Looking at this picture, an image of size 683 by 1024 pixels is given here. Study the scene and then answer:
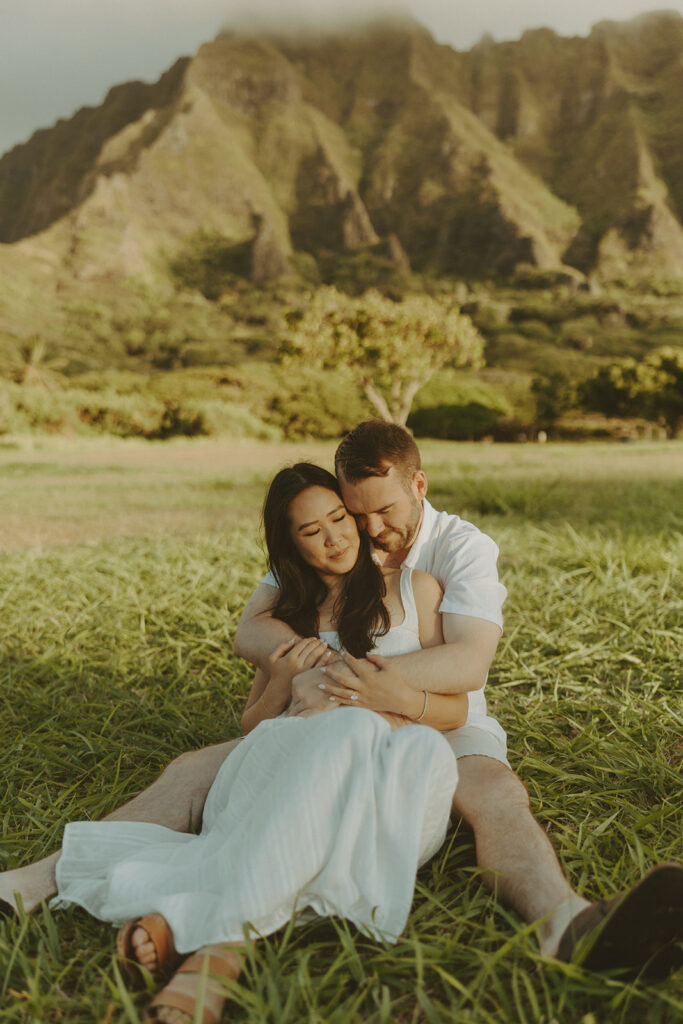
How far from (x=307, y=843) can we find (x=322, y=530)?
91 centimetres

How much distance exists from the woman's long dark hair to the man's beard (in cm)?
9

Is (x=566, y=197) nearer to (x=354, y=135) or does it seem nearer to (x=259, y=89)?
(x=354, y=135)

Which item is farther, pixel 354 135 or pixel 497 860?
pixel 354 135

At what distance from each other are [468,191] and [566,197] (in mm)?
17288

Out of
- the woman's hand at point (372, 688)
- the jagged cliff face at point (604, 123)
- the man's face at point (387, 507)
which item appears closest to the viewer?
the woman's hand at point (372, 688)

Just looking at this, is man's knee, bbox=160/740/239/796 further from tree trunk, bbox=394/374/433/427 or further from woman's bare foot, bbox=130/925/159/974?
tree trunk, bbox=394/374/433/427

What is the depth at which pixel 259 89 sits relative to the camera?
410 feet

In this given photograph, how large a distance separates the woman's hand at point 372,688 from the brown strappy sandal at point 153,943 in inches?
25.6

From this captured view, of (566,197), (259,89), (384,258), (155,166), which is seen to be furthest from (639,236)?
(259,89)

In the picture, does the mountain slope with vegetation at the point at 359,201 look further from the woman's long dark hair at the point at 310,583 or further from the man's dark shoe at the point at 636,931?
the man's dark shoe at the point at 636,931

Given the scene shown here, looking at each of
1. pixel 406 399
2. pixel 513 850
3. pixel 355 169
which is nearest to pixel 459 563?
pixel 513 850

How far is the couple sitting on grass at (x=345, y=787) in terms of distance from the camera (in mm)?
1355

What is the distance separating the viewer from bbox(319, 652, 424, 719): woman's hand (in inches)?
69.7

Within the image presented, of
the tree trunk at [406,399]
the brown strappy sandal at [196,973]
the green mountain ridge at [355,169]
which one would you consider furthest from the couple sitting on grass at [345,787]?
the green mountain ridge at [355,169]
